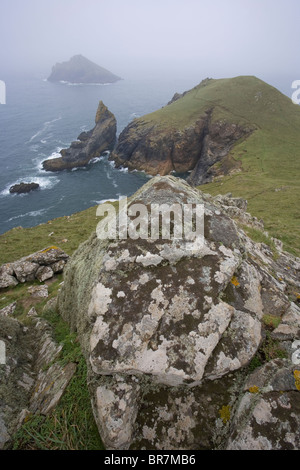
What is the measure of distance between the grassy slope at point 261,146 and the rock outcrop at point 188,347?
15112 millimetres

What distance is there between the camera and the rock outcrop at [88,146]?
90.7 metres

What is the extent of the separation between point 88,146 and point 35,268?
90351 mm

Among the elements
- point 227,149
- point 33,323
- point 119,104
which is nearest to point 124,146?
point 227,149

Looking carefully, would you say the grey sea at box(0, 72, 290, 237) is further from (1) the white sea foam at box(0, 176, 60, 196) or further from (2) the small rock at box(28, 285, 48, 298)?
(2) the small rock at box(28, 285, 48, 298)

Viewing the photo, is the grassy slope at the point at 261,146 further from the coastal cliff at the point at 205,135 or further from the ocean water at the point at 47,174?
the ocean water at the point at 47,174

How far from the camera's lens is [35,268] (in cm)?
1852

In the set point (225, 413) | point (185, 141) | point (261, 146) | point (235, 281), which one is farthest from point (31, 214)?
point (261, 146)

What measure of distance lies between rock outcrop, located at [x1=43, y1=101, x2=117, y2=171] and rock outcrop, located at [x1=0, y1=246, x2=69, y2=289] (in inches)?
3125

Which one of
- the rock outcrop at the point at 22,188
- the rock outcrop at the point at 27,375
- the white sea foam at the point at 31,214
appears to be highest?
the rock outcrop at the point at 27,375

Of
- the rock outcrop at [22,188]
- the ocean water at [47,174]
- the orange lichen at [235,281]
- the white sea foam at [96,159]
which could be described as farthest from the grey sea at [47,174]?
the orange lichen at [235,281]

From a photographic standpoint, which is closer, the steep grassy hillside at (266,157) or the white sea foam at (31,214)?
the steep grassy hillside at (266,157)

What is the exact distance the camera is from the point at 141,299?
618 cm

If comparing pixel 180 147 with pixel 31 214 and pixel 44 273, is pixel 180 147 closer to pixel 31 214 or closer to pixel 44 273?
pixel 31 214

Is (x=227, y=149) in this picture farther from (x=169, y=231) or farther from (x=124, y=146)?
(x=169, y=231)
